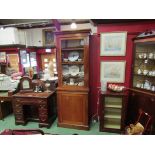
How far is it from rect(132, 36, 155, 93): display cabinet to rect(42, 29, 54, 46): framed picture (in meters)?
4.71

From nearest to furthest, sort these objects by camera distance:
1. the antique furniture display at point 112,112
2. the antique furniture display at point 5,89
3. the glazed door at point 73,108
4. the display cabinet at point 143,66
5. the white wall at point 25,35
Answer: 1. the display cabinet at point 143,66
2. the antique furniture display at point 112,112
3. the glazed door at point 73,108
4. the antique furniture display at point 5,89
5. the white wall at point 25,35

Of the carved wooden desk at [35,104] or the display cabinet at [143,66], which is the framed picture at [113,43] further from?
the carved wooden desk at [35,104]

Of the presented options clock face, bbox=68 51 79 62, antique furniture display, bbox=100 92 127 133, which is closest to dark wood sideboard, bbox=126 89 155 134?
antique furniture display, bbox=100 92 127 133

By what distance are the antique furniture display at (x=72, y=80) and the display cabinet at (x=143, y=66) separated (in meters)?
0.97

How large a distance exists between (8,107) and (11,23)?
12.8ft

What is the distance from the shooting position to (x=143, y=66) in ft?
8.77

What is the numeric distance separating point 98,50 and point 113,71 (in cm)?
57

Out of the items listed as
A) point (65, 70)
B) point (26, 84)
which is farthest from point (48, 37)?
point (65, 70)

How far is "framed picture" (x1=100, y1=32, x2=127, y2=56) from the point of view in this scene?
8.86 ft

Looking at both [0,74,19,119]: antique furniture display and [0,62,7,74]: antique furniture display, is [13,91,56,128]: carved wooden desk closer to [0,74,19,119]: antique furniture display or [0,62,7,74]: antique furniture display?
[0,74,19,119]: antique furniture display

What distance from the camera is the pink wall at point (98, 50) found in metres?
2.63

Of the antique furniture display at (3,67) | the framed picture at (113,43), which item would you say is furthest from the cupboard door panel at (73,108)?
the antique furniture display at (3,67)
